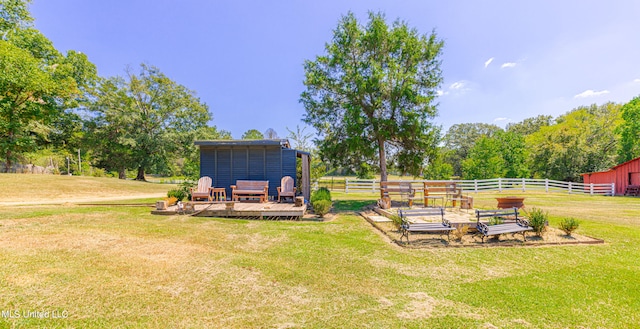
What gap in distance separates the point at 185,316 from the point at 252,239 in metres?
3.54

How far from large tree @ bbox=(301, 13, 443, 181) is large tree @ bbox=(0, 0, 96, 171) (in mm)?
22813

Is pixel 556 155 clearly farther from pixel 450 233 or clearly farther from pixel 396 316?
pixel 396 316

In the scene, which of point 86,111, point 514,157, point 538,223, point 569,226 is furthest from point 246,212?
point 514,157

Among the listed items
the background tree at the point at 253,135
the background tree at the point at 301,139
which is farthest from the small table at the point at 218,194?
the background tree at the point at 253,135

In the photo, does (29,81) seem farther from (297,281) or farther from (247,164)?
(297,281)

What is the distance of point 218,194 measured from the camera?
11.9 m

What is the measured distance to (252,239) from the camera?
21.5ft

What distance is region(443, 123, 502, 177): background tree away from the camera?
4978 centimetres

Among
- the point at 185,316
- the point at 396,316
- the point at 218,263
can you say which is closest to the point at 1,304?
the point at 185,316

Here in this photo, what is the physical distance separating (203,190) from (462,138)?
5499cm

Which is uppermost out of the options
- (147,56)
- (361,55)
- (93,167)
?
(147,56)

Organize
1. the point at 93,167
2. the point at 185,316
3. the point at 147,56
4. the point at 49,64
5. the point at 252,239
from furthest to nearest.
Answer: the point at 93,167
the point at 147,56
the point at 49,64
the point at 252,239
the point at 185,316

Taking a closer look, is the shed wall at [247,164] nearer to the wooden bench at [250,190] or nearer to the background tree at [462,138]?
the wooden bench at [250,190]

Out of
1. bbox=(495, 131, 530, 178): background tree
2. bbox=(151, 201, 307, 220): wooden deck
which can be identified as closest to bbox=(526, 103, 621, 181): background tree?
bbox=(495, 131, 530, 178): background tree
